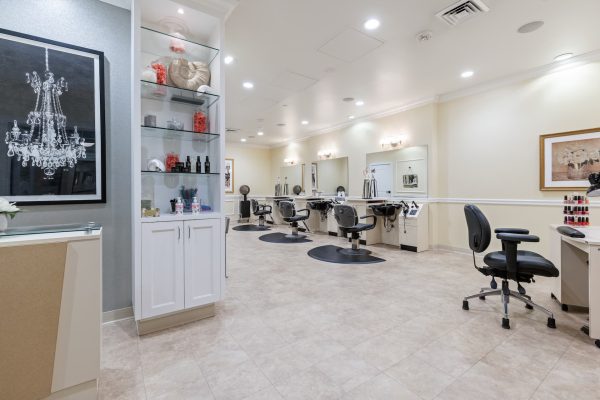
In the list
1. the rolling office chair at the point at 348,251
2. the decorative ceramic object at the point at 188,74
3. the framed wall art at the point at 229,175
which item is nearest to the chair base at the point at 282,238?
the rolling office chair at the point at 348,251

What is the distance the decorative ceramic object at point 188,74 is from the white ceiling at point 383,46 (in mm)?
793

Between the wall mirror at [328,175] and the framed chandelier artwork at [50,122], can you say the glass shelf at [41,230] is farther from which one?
the wall mirror at [328,175]

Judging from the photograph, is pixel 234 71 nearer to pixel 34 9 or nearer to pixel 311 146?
pixel 34 9

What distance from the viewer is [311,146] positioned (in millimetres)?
8500

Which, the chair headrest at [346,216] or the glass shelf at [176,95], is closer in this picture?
the glass shelf at [176,95]

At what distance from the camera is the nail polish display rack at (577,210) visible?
2.71m

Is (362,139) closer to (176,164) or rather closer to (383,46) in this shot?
(383,46)

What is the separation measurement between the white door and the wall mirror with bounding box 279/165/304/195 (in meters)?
3.00

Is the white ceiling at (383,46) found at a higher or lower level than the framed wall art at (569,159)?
higher

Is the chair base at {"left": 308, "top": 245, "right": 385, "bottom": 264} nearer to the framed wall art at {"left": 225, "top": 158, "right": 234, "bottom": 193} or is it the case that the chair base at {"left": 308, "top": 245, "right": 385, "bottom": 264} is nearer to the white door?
the white door

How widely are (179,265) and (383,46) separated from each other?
11.4ft

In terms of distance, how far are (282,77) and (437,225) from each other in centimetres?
402

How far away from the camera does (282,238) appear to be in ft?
21.7

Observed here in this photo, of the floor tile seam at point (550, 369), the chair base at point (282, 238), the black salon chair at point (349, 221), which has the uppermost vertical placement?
the black salon chair at point (349, 221)
